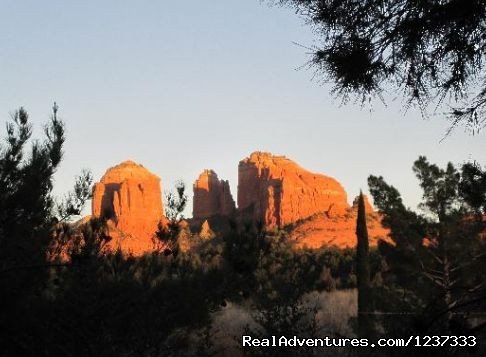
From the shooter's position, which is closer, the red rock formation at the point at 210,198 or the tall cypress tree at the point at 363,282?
the tall cypress tree at the point at 363,282

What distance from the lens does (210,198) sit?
11750 centimetres

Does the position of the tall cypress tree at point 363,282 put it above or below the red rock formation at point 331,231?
below

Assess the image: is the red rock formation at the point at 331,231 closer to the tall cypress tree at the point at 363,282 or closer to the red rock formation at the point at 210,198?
the red rock formation at the point at 210,198

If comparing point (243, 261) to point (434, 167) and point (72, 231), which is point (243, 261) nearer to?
point (72, 231)

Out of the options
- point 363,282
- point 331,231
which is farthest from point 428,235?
point 331,231

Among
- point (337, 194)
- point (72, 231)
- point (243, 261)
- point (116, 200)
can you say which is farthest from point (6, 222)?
point (337, 194)

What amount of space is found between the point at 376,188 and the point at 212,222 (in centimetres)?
9156

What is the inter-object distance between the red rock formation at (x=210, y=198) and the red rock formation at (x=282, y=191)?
10.1ft

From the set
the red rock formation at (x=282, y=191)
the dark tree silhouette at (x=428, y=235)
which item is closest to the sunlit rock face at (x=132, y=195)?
the red rock formation at (x=282, y=191)

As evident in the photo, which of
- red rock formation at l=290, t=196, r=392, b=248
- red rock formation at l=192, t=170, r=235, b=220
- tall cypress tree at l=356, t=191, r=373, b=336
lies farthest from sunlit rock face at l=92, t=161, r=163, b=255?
tall cypress tree at l=356, t=191, r=373, b=336

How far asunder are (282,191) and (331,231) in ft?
72.7

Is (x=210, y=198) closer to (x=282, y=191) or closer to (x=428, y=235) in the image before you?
(x=282, y=191)

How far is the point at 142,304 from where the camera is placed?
22.7 feet

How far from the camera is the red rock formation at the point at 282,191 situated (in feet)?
340
